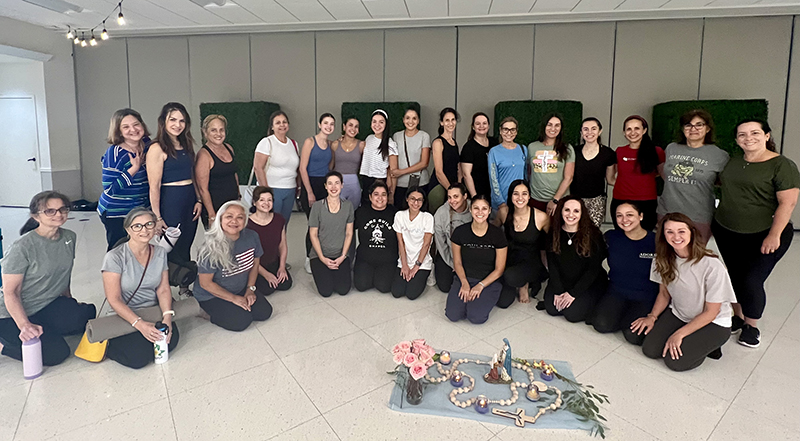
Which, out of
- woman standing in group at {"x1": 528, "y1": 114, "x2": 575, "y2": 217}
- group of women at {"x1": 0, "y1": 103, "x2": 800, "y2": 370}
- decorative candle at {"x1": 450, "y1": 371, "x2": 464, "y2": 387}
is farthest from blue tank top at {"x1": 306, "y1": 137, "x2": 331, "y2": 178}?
decorative candle at {"x1": 450, "y1": 371, "x2": 464, "y2": 387}

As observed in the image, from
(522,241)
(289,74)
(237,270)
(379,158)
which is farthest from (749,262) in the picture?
(289,74)

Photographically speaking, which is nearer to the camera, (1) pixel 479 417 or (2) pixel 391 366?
(1) pixel 479 417

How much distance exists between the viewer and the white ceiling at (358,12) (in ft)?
19.3

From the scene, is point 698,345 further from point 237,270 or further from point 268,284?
point 268,284

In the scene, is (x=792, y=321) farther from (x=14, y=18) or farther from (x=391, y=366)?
(x=14, y=18)

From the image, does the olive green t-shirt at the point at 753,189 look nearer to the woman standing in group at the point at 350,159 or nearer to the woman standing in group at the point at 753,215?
the woman standing in group at the point at 753,215

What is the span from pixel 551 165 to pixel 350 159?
190 cm

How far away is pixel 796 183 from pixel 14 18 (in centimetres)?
1000

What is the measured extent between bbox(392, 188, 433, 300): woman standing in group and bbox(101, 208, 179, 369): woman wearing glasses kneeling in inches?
69.6

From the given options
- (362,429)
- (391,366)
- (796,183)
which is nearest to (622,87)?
(796,183)

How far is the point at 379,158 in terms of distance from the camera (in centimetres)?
420

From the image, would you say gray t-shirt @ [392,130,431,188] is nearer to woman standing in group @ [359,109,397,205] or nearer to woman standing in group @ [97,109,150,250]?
woman standing in group @ [359,109,397,205]

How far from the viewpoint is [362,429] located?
79.0 inches

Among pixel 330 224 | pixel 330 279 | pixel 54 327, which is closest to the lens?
pixel 54 327
